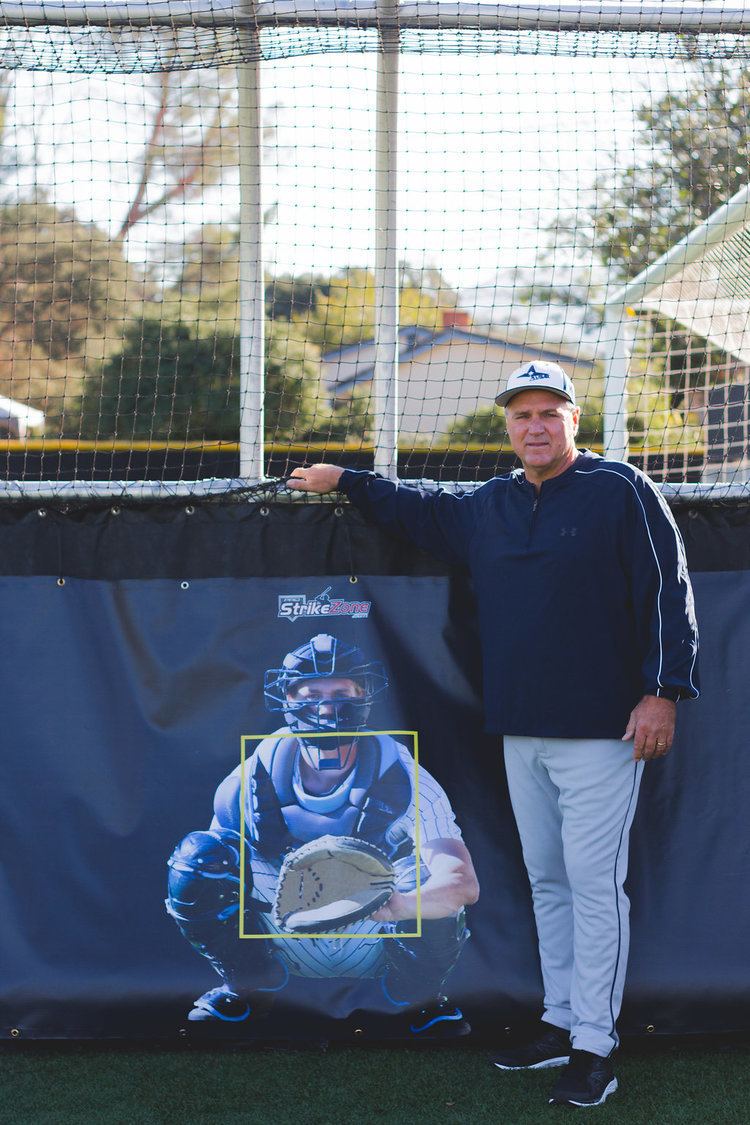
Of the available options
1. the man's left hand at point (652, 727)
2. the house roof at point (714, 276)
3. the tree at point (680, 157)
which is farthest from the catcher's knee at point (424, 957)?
the house roof at point (714, 276)

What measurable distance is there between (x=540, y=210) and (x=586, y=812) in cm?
226

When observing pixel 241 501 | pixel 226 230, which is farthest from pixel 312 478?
pixel 226 230

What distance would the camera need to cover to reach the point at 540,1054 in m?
3.42

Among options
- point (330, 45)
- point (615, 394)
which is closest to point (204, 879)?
point (615, 394)

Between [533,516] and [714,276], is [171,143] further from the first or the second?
[714,276]

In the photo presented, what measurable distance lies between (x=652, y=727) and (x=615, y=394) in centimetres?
173

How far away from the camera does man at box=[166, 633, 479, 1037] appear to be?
142 inches

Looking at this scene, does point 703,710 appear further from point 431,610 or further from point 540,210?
point 540,210

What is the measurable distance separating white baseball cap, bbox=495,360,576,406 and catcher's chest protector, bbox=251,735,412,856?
3.96 ft

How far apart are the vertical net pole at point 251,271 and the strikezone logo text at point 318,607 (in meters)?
0.46

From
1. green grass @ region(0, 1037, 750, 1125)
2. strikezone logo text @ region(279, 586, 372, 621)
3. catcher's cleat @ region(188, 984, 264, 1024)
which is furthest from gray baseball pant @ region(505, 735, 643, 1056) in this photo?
catcher's cleat @ region(188, 984, 264, 1024)

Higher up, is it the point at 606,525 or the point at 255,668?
the point at 606,525

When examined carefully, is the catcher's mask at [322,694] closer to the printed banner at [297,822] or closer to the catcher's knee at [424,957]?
the printed banner at [297,822]

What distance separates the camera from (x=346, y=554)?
3.79 m
